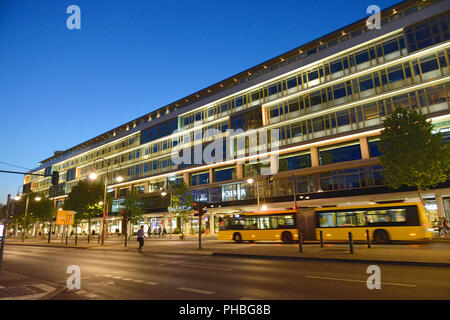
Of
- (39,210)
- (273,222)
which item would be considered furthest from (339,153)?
(39,210)

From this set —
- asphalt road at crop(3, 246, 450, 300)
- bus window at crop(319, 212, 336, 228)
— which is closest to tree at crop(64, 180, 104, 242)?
asphalt road at crop(3, 246, 450, 300)

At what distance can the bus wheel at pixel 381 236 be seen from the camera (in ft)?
65.9

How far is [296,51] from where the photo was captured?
3956 centimetres

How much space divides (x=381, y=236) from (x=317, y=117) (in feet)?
64.7

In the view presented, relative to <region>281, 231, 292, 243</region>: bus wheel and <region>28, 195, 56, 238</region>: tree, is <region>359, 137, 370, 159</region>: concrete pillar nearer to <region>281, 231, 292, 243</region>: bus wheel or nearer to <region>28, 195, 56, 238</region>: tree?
<region>281, 231, 292, 243</region>: bus wheel

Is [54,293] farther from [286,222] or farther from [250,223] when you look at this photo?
[250,223]

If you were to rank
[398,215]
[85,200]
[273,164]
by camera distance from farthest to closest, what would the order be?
[85,200]
[273,164]
[398,215]

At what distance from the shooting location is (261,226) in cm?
2556

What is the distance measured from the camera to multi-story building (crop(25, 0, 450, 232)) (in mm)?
29625

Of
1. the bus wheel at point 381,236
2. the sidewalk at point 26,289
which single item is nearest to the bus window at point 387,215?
the bus wheel at point 381,236
